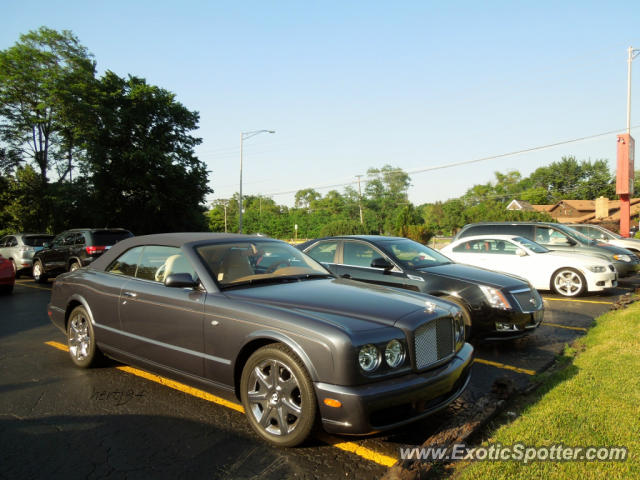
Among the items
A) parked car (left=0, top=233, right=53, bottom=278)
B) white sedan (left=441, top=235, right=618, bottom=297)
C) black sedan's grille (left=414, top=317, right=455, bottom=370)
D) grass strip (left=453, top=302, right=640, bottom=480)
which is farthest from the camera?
parked car (left=0, top=233, right=53, bottom=278)

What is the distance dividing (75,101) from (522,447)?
107 ft

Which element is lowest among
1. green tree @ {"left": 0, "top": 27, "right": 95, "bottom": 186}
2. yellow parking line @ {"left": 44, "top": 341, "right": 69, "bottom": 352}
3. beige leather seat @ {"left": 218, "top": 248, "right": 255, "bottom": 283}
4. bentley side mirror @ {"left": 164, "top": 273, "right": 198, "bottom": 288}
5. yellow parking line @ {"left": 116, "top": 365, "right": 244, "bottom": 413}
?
yellow parking line @ {"left": 44, "top": 341, "right": 69, "bottom": 352}

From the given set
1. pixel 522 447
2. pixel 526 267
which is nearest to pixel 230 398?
pixel 522 447

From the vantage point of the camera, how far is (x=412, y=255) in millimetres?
7172

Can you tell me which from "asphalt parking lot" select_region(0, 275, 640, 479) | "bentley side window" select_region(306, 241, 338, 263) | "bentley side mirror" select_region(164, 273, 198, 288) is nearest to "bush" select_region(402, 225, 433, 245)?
"bentley side window" select_region(306, 241, 338, 263)

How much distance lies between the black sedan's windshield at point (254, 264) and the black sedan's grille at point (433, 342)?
1419mm

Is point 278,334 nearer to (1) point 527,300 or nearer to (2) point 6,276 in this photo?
(1) point 527,300

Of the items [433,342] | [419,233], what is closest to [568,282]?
[433,342]

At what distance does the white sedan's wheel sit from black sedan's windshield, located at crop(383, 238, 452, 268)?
473cm

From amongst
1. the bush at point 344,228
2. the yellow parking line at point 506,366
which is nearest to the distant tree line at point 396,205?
the bush at point 344,228

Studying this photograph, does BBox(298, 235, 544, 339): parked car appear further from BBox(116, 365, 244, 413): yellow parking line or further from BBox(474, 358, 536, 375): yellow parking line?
BBox(116, 365, 244, 413): yellow parking line

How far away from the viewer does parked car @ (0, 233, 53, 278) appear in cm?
1576

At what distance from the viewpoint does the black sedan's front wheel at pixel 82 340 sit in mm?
4906

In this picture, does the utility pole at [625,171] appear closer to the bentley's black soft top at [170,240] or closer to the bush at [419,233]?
the bush at [419,233]
